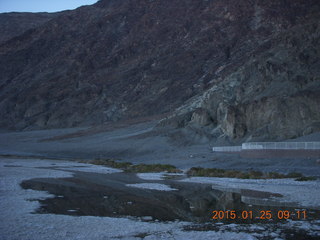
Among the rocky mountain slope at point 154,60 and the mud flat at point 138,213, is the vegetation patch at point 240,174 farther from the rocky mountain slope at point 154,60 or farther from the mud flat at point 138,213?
the rocky mountain slope at point 154,60

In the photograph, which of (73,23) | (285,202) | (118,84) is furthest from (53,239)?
(73,23)

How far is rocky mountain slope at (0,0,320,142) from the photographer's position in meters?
54.2

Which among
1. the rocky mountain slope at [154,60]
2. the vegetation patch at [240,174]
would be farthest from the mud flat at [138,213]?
the rocky mountain slope at [154,60]

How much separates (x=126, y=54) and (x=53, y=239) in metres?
99.2

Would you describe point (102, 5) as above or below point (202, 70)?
above

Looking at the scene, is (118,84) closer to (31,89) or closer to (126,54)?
(126,54)

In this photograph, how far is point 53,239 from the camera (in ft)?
37.2
